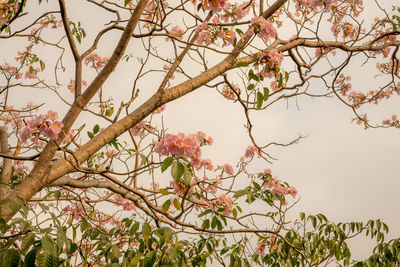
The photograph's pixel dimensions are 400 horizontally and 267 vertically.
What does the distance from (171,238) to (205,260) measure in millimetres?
1403

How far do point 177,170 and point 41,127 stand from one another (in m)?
0.72

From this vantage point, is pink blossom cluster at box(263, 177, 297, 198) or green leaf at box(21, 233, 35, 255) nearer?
green leaf at box(21, 233, 35, 255)

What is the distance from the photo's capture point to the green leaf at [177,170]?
1.40 metres

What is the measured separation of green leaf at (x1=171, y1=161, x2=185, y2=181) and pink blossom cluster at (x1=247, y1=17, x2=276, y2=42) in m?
1.19

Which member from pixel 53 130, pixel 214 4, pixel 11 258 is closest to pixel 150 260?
pixel 11 258

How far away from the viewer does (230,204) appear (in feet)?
8.10

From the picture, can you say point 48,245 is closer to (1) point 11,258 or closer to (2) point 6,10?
(1) point 11,258

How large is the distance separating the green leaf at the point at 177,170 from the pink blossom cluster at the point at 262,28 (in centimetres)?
119

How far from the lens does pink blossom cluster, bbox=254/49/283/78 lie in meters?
2.04

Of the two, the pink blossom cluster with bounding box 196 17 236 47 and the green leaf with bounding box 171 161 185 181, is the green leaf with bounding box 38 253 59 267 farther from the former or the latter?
the pink blossom cluster with bounding box 196 17 236 47

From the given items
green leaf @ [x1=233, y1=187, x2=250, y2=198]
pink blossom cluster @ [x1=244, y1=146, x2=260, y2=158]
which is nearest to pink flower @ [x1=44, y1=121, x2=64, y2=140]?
green leaf @ [x1=233, y1=187, x2=250, y2=198]

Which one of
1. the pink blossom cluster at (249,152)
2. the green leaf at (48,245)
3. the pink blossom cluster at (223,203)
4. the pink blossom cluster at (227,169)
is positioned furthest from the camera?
the pink blossom cluster at (249,152)

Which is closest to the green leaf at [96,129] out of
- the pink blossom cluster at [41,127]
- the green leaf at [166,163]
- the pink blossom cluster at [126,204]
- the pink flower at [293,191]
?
the pink blossom cluster at [41,127]

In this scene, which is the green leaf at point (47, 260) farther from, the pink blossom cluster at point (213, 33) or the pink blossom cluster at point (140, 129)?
the pink blossom cluster at point (213, 33)
